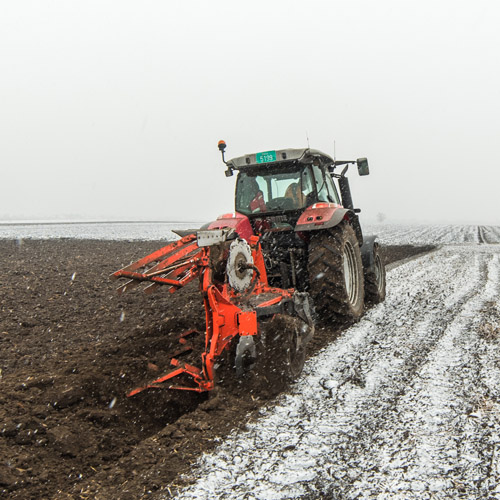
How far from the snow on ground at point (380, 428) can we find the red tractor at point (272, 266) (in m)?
0.44

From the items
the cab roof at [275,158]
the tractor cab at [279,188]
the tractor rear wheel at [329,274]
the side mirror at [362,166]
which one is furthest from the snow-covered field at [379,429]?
the side mirror at [362,166]

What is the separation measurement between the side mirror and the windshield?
41.7 inches

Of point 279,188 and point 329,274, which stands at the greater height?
point 279,188

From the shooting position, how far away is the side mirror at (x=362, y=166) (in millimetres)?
6165

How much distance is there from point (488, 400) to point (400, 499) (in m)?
1.39

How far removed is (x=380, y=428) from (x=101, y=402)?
200 centimetres

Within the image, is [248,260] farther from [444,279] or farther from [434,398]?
[444,279]

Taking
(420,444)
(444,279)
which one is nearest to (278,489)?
(420,444)

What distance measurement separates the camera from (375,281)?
650 centimetres

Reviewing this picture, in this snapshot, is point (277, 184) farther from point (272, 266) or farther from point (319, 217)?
point (272, 266)

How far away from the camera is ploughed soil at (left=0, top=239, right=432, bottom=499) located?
2.54 m

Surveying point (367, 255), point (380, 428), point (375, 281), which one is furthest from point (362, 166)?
point (380, 428)

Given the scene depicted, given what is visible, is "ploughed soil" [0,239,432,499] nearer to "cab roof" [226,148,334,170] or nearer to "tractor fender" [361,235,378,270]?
"tractor fender" [361,235,378,270]

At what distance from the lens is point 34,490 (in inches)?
96.9
